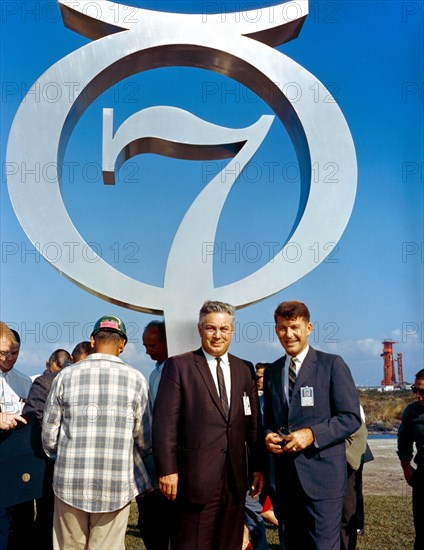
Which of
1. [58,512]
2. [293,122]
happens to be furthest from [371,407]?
[58,512]

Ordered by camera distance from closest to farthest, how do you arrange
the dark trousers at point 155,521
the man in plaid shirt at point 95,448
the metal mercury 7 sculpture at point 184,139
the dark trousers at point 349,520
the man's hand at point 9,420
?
the man in plaid shirt at point 95,448, the man's hand at point 9,420, the dark trousers at point 155,521, the dark trousers at point 349,520, the metal mercury 7 sculpture at point 184,139

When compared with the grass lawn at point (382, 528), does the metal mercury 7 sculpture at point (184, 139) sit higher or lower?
higher

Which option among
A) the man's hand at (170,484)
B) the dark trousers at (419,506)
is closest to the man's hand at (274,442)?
the man's hand at (170,484)

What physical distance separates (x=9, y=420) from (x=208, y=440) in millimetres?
1076

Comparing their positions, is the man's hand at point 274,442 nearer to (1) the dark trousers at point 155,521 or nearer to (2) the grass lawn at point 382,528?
(1) the dark trousers at point 155,521

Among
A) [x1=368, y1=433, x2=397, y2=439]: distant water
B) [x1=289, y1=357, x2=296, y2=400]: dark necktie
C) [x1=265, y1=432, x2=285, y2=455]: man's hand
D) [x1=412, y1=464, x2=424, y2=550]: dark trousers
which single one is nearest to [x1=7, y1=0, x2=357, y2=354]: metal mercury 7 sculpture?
[x1=289, y1=357, x2=296, y2=400]: dark necktie

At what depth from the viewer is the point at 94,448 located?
9.01 ft

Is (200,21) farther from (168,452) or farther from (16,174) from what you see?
(168,452)

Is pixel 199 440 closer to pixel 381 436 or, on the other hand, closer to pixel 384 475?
pixel 384 475

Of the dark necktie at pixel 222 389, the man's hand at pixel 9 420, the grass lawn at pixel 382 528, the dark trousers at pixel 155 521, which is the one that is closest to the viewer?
the dark necktie at pixel 222 389

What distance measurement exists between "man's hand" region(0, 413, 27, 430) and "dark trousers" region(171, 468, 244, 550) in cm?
96

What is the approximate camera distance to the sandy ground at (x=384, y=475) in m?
6.91

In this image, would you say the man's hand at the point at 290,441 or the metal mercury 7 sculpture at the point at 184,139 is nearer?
the man's hand at the point at 290,441

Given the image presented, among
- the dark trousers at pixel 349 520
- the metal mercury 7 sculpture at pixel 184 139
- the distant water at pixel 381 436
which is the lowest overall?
the distant water at pixel 381 436
